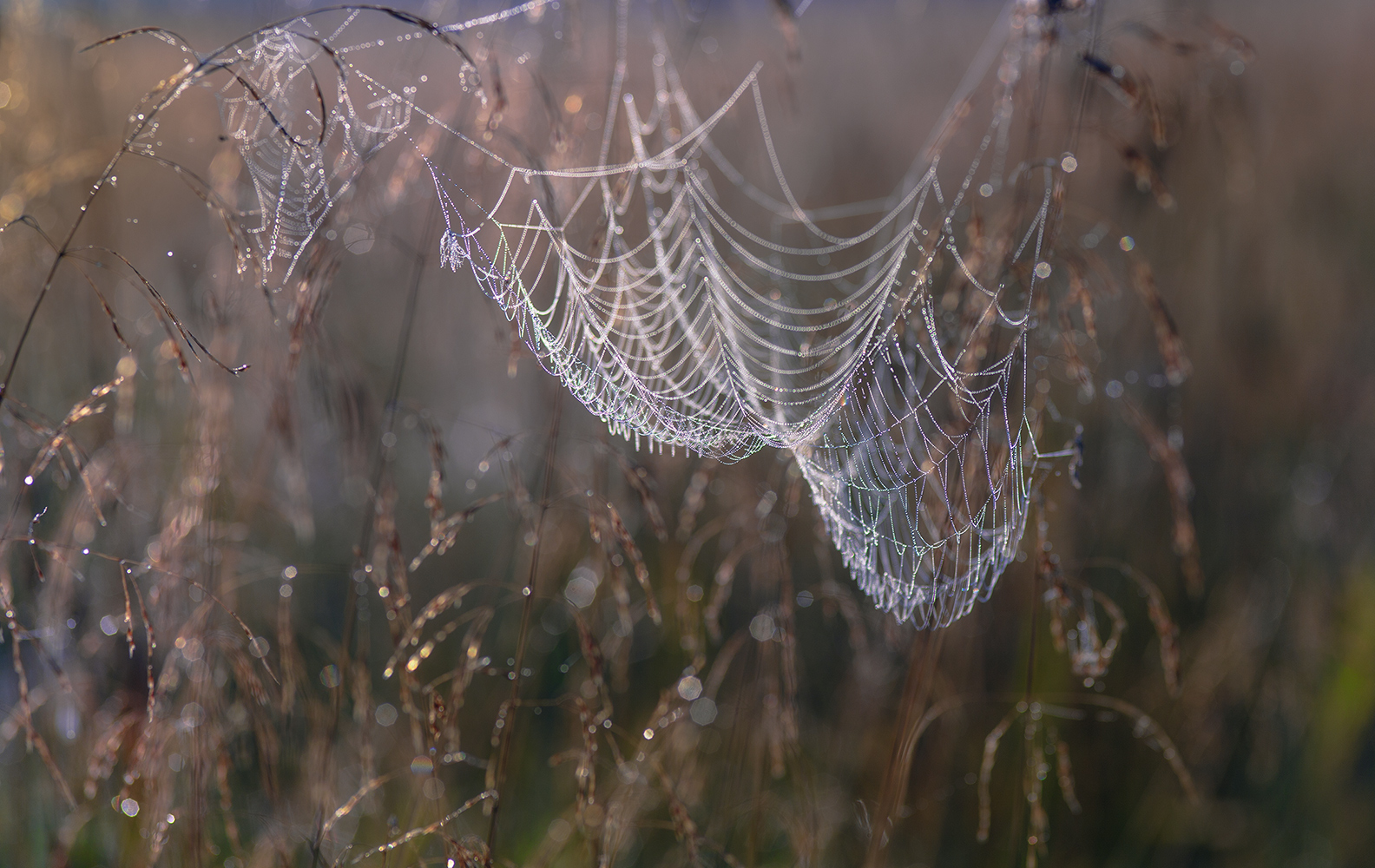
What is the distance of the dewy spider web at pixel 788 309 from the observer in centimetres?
113

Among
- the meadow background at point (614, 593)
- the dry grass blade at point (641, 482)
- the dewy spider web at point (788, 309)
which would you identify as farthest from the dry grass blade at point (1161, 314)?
the dry grass blade at point (641, 482)

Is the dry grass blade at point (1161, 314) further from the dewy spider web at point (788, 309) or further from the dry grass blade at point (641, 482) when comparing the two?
the dry grass blade at point (641, 482)

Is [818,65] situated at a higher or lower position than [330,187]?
higher

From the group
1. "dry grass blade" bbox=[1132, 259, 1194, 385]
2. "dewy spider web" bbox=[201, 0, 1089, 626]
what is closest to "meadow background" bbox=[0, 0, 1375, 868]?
"dewy spider web" bbox=[201, 0, 1089, 626]

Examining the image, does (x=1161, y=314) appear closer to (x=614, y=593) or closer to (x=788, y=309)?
(x=788, y=309)

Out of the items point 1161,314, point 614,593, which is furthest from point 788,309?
point 614,593

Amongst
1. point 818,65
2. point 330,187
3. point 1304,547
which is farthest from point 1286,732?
point 818,65

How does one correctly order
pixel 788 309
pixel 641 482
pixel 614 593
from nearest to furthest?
pixel 641 482, pixel 788 309, pixel 614 593

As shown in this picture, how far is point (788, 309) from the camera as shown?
139cm

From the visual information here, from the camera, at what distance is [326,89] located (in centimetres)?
208

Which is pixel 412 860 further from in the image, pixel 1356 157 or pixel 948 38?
pixel 948 38

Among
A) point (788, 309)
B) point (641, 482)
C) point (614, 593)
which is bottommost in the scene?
point (614, 593)

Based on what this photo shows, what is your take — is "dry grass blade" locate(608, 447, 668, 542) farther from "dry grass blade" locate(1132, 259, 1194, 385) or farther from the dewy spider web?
"dry grass blade" locate(1132, 259, 1194, 385)

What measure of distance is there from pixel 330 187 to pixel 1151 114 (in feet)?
5.04
